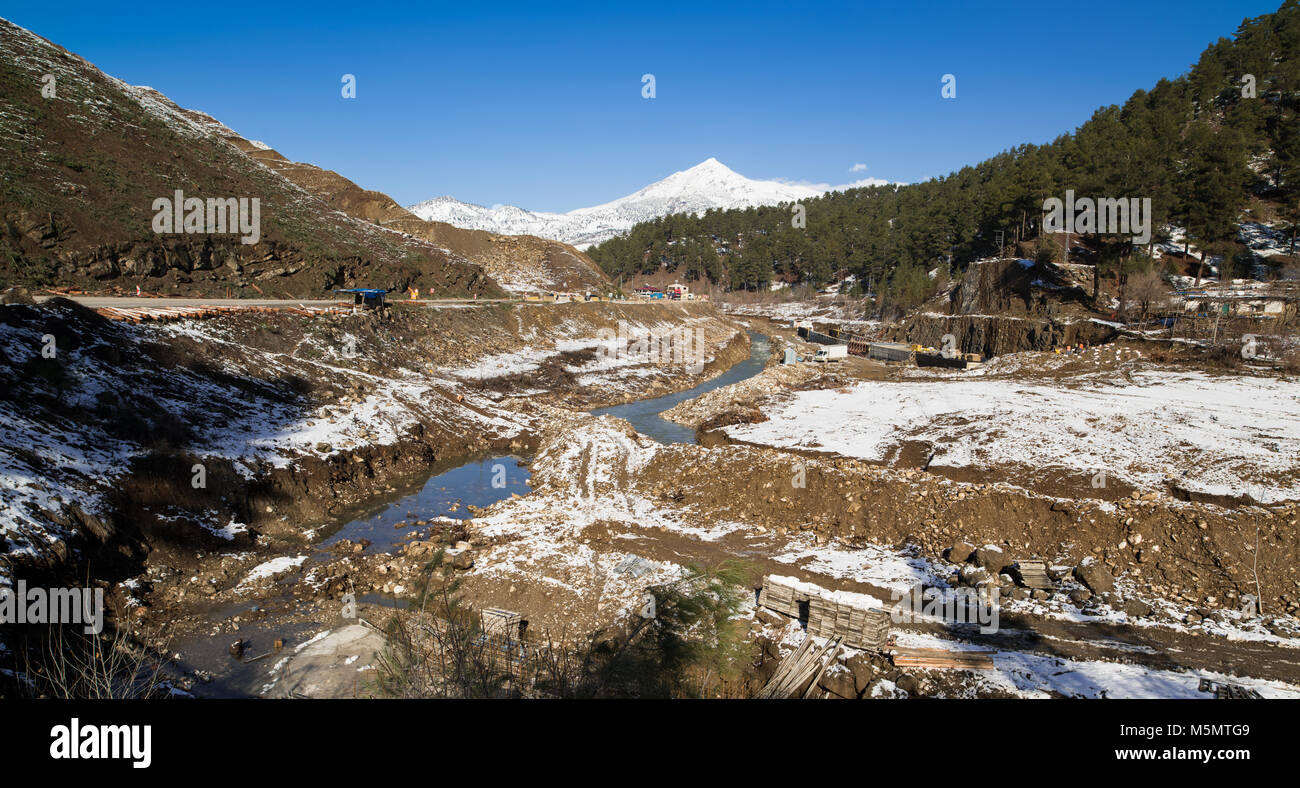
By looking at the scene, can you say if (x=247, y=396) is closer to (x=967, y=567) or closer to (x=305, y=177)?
(x=967, y=567)

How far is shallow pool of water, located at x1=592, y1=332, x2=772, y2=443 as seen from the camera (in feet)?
105

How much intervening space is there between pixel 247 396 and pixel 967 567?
26.2 m

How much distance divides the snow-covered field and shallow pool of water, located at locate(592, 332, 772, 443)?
11.7 feet

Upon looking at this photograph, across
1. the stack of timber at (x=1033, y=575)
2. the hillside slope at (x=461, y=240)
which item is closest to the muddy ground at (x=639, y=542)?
the stack of timber at (x=1033, y=575)

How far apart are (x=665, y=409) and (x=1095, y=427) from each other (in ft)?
76.6

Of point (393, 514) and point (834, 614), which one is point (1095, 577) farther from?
point (393, 514)

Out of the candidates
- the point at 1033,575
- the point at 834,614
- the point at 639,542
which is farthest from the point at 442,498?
the point at 1033,575

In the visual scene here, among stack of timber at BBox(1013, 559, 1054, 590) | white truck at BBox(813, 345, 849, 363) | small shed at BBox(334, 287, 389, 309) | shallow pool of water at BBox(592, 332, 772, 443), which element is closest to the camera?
stack of timber at BBox(1013, 559, 1054, 590)

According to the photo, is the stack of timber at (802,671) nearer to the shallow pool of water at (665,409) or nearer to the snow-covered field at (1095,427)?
the snow-covered field at (1095,427)

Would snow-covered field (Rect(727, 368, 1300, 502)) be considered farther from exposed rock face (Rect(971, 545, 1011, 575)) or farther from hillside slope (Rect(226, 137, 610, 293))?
hillside slope (Rect(226, 137, 610, 293))

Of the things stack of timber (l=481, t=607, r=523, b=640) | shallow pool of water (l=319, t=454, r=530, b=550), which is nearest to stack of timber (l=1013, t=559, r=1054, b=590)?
stack of timber (l=481, t=607, r=523, b=640)

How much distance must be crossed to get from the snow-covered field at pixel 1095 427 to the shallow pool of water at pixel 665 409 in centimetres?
356
